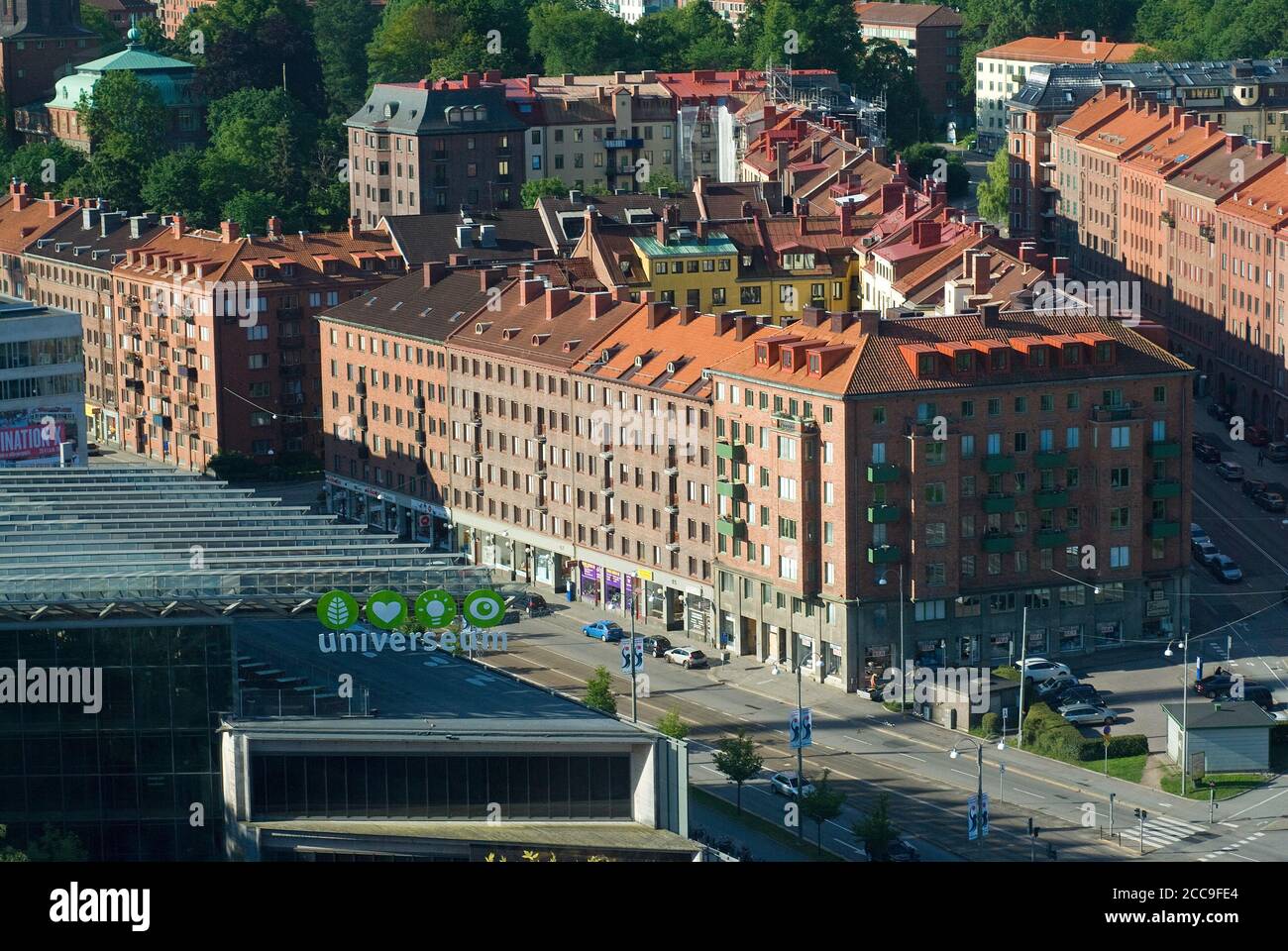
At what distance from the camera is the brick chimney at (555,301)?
376ft

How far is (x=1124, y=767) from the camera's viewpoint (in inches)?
3322

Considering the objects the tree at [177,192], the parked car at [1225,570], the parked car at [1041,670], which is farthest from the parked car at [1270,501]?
the tree at [177,192]

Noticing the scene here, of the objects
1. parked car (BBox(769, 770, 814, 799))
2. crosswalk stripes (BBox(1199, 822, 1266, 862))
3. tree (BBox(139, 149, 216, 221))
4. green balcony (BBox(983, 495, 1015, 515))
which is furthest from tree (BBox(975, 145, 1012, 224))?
crosswalk stripes (BBox(1199, 822, 1266, 862))

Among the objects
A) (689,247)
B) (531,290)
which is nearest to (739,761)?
(531,290)

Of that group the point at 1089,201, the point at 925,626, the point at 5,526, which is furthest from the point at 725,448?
the point at 1089,201

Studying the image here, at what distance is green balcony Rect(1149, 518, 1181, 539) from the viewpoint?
98.6 m

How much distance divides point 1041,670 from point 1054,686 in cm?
152

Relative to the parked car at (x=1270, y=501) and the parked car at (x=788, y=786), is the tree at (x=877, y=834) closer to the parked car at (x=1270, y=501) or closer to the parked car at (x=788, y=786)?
the parked car at (x=788, y=786)

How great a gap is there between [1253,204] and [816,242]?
978 inches

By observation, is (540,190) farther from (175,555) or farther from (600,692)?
(175,555)

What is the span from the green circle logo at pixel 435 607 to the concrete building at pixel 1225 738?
88.8 feet
